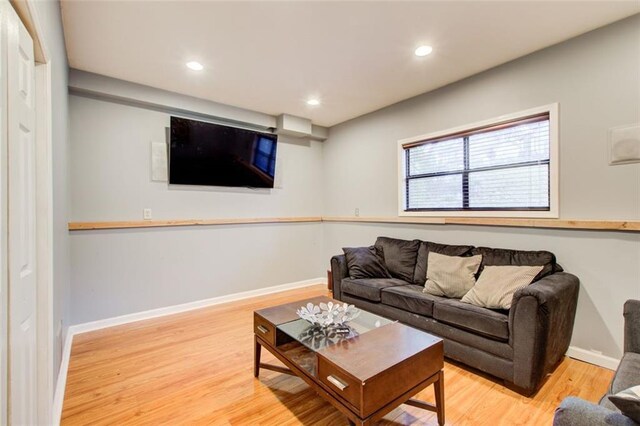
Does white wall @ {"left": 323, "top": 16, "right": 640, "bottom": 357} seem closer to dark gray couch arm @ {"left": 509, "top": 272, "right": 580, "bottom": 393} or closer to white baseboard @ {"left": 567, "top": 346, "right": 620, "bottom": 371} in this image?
white baseboard @ {"left": 567, "top": 346, "right": 620, "bottom": 371}

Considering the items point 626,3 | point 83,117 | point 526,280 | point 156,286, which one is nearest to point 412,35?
point 626,3

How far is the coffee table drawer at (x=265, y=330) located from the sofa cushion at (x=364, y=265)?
140cm

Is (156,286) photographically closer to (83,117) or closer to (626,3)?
(83,117)

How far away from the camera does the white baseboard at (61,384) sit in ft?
5.65

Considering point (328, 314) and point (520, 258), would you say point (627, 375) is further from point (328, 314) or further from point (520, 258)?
point (328, 314)

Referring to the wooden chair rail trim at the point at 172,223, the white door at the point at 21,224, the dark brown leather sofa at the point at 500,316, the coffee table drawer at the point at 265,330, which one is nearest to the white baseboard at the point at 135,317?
the white door at the point at 21,224

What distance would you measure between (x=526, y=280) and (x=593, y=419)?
1.50 meters

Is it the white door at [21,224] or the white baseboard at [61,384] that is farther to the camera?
the white baseboard at [61,384]

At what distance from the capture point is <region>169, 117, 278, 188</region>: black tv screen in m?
3.52

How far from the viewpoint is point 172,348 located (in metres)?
2.67

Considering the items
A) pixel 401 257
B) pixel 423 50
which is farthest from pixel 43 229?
pixel 401 257

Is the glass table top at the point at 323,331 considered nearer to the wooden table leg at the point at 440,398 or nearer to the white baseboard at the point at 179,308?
the wooden table leg at the point at 440,398

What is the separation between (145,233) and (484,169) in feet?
12.3

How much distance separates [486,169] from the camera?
121 inches
